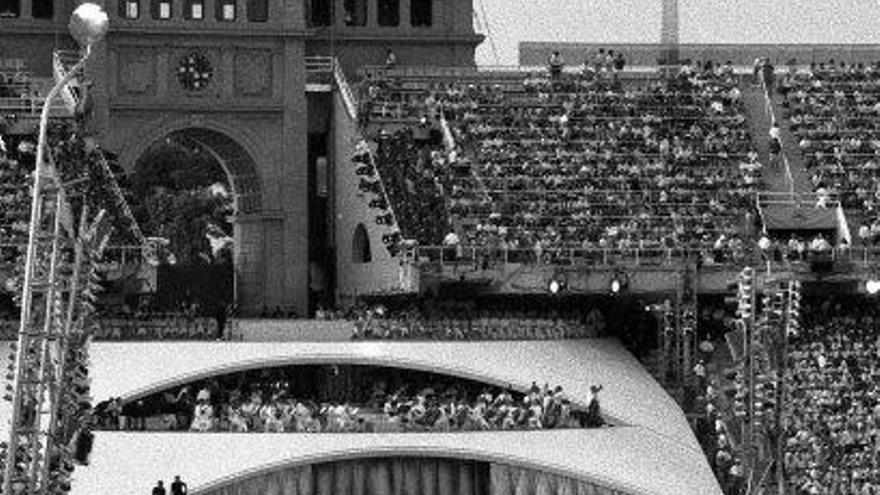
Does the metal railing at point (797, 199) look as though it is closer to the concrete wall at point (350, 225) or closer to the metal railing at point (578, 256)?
the metal railing at point (578, 256)

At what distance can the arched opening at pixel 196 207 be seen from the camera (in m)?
94.7

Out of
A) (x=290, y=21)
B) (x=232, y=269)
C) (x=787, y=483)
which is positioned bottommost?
(x=787, y=483)

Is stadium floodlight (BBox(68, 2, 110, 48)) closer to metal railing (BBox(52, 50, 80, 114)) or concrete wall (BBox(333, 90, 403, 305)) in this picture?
concrete wall (BBox(333, 90, 403, 305))

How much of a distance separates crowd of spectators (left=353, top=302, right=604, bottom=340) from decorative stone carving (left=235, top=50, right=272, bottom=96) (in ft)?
42.4

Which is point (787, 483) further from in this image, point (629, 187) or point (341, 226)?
point (341, 226)

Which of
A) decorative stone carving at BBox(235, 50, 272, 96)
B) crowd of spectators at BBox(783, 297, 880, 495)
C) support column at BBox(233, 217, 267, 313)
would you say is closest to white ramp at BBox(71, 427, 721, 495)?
crowd of spectators at BBox(783, 297, 880, 495)

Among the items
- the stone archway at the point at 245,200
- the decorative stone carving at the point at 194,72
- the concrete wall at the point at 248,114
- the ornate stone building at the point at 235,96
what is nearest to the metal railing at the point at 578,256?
the ornate stone building at the point at 235,96

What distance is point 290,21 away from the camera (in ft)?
310

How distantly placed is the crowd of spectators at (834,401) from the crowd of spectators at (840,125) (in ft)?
11.8

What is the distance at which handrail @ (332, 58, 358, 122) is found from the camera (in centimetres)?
9200

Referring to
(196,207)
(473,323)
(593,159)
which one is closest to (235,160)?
(593,159)

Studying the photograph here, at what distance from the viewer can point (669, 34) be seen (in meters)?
102

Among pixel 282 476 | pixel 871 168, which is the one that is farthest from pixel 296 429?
pixel 871 168

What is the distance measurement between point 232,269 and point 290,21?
867cm
